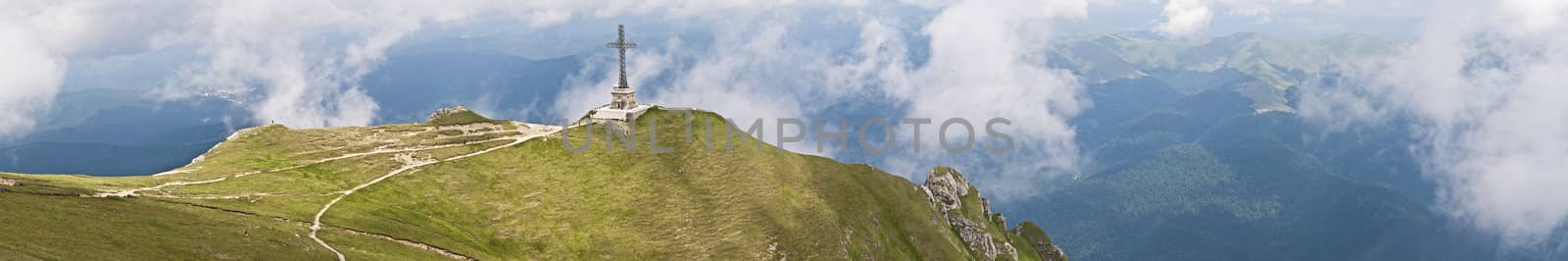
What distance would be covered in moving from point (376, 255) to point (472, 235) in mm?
18476

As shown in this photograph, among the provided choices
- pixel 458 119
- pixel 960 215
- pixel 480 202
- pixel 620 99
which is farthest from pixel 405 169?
pixel 960 215

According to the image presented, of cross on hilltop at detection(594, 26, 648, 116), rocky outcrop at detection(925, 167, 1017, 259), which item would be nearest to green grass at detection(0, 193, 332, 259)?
cross on hilltop at detection(594, 26, 648, 116)

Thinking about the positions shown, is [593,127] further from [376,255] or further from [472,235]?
[376,255]

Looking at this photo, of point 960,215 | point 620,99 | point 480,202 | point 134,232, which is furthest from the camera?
point 620,99

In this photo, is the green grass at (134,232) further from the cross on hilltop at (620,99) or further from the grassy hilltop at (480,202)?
the cross on hilltop at (620,99)

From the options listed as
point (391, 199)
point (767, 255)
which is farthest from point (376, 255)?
point (767, 255)

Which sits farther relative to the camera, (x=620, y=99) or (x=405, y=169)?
(x=620, y=99)

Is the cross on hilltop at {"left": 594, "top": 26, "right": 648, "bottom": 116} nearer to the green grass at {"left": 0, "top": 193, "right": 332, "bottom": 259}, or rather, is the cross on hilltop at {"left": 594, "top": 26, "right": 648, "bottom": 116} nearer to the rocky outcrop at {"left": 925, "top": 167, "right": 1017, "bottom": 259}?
the rocky outcrop at {"left": 925, "top": 167, "right": 1017, "bottom": 259}

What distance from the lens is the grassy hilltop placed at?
228ft

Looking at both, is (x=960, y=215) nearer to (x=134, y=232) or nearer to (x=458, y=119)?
(x=458, y=119)

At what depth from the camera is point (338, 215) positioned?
85.7m

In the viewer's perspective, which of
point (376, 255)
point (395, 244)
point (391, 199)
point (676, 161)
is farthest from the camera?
point (676, 161)

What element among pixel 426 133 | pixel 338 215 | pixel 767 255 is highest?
pixel 426 133

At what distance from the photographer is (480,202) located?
4114 inches
